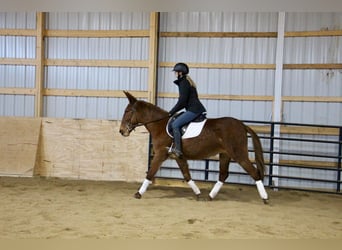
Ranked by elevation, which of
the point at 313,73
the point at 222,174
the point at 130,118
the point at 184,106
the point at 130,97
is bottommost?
the point at 222,174

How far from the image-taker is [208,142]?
16.8ft

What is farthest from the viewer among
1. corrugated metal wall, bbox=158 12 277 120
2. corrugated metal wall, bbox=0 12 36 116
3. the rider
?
corrugated metal wall, bbox=0 12 36 116

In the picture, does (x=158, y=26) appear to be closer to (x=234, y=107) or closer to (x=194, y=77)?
(x=194, y=77)

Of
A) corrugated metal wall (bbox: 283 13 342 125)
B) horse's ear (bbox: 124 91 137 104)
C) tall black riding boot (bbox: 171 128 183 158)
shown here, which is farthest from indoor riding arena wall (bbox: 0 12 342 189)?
tall black riding boot (bbox: 171 128 183 158)

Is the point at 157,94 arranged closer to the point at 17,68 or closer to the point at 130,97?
the point at 130,97

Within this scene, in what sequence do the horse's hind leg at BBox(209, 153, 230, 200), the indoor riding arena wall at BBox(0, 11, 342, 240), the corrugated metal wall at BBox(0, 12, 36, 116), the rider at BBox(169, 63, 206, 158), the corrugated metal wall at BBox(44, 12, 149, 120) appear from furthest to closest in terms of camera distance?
the corrugated metal wall at BBox(0, 12, 36, 116) < the corrugated metal wall at BBox(44, 12, 149, 120) < the indoor riding arena wall at BBox(0, 11, 342, 240) < the horse's hind leg at BBox(209, 153, 230, 200) < the rider at BBox(169, 63, 206, 158)

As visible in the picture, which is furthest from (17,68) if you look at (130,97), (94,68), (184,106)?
(184,106)

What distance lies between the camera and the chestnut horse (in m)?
5.02

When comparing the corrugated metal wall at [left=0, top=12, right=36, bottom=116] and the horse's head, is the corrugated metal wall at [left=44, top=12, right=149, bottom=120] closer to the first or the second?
the corrugated metal wall at [left=0, top=12, right=36, bottom=116]

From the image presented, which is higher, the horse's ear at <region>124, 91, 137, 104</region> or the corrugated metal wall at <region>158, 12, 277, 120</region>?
the corrugated metal wall at <region>158, 12, 277, 120</region>

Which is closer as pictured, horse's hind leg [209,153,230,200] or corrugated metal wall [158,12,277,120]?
horse's hind leg [209,153,230,200]

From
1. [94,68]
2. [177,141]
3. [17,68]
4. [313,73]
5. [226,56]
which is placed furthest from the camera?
[17,68]

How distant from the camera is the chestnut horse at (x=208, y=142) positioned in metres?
5.02
